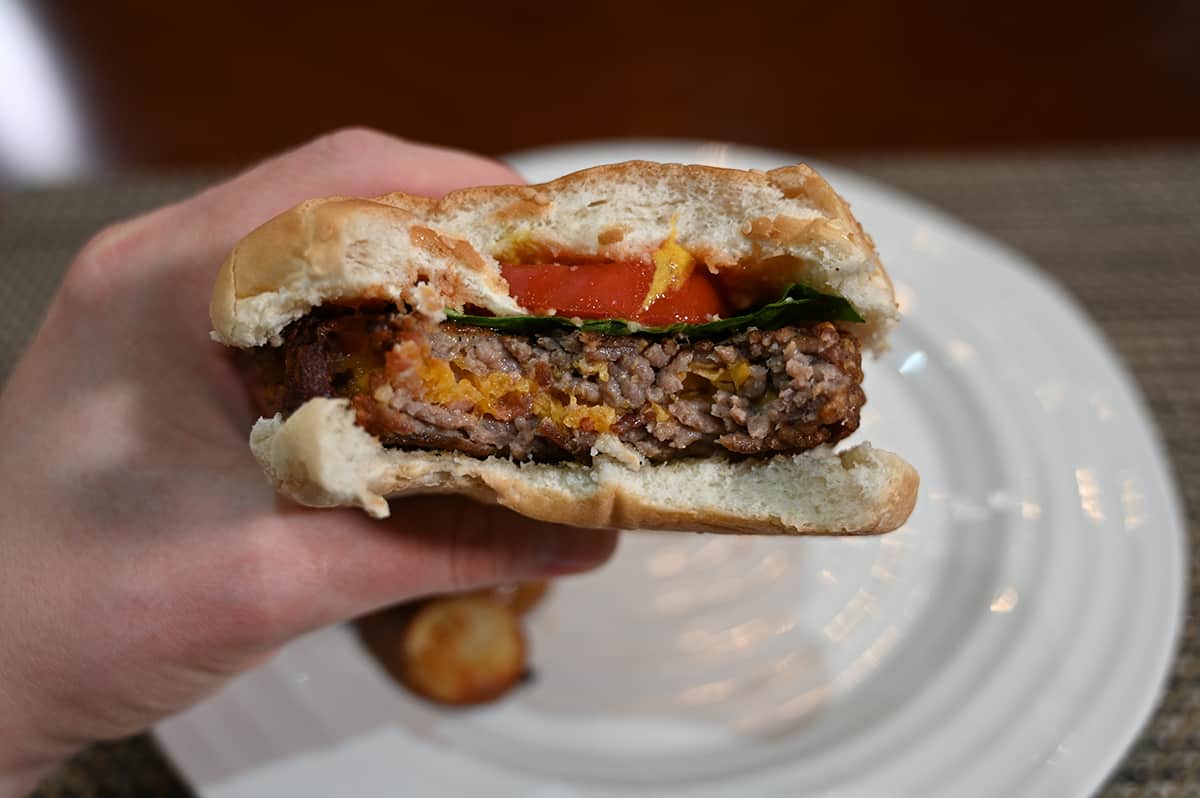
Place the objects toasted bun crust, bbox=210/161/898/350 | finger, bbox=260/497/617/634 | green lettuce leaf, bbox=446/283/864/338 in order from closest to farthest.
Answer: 1. toasted bun crust, bbox=210/161/898/350
2. green lettuce leaf, bbox=446/283/864/338
3. finger, bbox=260/497/617/634

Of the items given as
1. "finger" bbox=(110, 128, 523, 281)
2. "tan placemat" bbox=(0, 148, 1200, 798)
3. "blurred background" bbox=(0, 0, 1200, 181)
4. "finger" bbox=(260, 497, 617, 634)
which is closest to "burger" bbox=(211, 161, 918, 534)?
"finger" bbox=(260, 497, 617, 634)

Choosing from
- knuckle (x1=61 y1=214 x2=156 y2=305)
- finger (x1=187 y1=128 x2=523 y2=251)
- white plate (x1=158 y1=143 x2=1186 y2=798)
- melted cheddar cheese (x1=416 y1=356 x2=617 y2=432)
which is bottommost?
white plate (x1=158 y1=143 x2=1186 y2=798)

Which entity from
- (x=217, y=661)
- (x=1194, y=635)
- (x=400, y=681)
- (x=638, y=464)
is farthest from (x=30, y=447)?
(x=1194, y=635)

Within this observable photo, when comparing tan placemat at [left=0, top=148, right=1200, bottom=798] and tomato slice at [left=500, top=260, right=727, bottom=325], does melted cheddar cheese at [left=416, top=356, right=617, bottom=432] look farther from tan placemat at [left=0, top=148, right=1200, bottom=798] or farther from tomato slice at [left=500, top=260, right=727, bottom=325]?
tan placemat at [left=0, top=148, right=1200, bottom=798]

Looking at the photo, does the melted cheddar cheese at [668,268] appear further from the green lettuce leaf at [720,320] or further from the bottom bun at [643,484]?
the bottom bun at [643,484]

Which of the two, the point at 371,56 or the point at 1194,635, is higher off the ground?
the point at 371,56

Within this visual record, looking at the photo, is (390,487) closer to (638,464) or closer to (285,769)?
(638,464)
